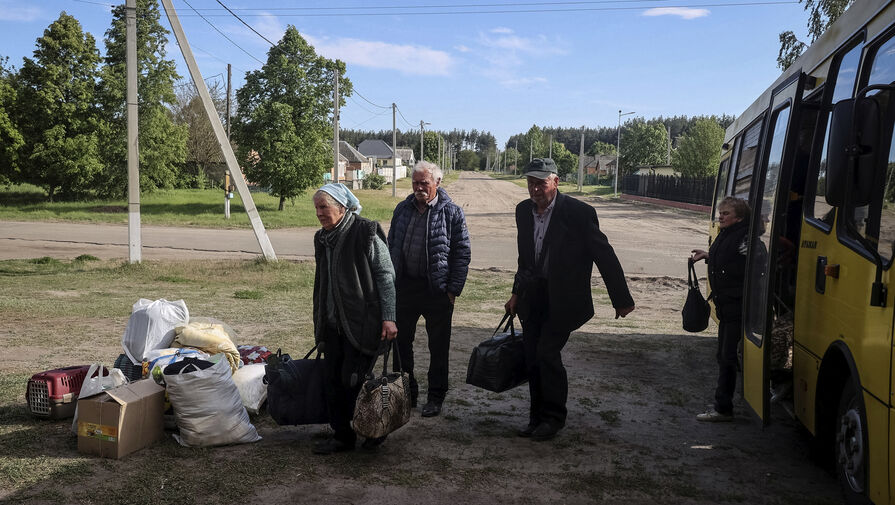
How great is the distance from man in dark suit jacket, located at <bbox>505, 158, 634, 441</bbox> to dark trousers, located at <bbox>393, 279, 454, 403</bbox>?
2.09 ft

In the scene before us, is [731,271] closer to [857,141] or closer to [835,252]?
[835,252]

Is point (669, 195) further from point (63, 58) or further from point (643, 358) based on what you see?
point (643, 358)

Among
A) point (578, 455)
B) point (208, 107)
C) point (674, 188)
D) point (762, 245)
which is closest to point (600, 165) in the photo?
point (674, 188)

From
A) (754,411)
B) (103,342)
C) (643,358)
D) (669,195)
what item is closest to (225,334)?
(103,342)

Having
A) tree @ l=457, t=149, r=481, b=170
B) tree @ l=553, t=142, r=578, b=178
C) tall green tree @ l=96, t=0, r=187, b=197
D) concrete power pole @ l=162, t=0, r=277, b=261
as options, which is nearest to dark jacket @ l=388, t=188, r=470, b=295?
concrete power pole @ l=162, t=0, r=277, b=261

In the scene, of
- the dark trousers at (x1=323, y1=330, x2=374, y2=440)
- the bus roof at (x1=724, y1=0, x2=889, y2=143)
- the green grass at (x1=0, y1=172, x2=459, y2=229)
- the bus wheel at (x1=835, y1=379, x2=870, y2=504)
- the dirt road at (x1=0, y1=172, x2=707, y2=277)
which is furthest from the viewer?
the green grass at (x1=0, y1=172, x2=459, y2=229)

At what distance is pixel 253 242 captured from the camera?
21.5 metres

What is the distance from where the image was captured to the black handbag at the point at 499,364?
208 inches

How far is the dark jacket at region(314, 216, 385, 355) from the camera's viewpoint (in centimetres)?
466

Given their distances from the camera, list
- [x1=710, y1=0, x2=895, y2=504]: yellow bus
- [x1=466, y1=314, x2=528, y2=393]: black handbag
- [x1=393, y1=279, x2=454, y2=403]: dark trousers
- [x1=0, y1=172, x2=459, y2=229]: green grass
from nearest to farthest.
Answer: [x1=710, y1=0, x2=895, y2=504]: yellow bus, [x1=466, y1=314, x2=528, y2=393]: black handbag, [x1=393, y1=279, x2=454, y2=403]: dark trousers, [x1=0, y1=172, x2=459, y2=229]: green grass

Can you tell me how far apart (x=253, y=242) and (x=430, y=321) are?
16647mm

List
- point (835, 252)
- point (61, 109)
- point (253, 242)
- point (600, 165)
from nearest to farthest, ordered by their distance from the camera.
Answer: point (835, 252)
point (253, 242)
point (61, 109)
point (600, 165)

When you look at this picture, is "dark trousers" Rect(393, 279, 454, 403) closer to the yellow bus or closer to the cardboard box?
the cardboard box

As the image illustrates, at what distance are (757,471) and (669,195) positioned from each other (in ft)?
148
